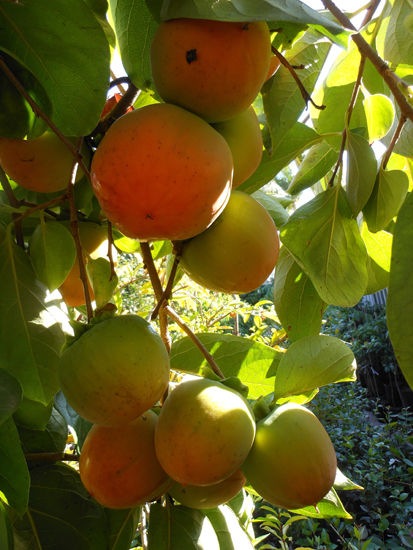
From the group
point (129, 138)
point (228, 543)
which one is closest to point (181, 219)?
point (129, 138)

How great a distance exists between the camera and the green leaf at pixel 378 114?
4.17 feet

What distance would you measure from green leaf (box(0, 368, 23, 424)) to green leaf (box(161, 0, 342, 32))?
607mm

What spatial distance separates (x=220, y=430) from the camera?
0.79m

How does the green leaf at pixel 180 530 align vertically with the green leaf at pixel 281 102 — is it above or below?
below

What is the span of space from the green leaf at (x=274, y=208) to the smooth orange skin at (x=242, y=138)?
420 millimetres

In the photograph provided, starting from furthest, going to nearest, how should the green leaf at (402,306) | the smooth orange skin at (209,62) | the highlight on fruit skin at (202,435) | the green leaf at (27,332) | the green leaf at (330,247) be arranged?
the green leaf at (330,247), the green leaf at (27,332), the highlight on fruit skin at (202,435), the smooth orange skin at (209,62), the green leaf at (402,306)

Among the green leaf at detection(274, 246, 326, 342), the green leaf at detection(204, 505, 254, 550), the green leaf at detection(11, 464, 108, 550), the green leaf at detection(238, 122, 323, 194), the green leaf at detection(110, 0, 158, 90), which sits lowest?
the green leaf at detection(204, 505, 254, 550)

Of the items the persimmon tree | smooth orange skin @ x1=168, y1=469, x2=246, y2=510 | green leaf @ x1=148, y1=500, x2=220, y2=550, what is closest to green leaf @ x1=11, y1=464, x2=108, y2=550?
the persimmon tree

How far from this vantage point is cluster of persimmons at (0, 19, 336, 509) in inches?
26.4

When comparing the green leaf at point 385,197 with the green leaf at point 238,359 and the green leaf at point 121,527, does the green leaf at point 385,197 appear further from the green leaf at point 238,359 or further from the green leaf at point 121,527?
the green leaf at point 121,527

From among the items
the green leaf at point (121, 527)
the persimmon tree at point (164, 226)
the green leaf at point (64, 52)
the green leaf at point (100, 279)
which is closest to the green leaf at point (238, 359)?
the persimmon tree at point (164, 226)

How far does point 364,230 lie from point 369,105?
0.36 m

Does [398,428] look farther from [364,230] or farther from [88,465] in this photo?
[88,465]

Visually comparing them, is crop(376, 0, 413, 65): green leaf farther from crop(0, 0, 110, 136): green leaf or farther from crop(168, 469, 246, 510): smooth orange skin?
crop(168, 469, 246, 510): smooth orange skin
